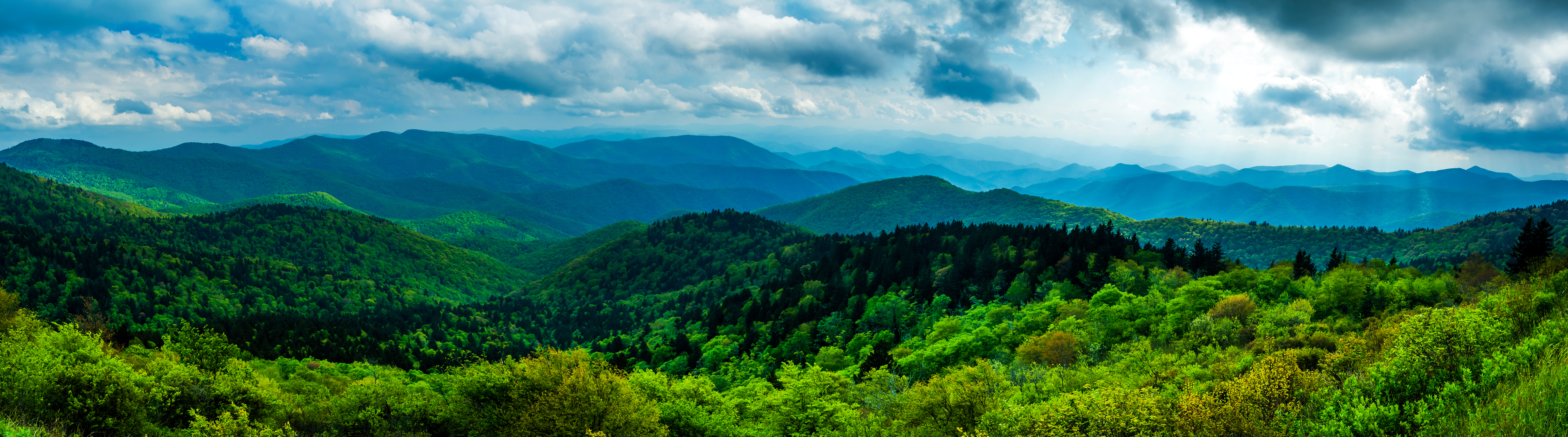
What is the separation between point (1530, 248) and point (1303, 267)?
32.5 m

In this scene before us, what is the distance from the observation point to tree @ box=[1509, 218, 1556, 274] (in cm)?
6769

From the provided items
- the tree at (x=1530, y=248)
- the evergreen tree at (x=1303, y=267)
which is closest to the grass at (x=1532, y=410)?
the tree at (x=1530, y=248)

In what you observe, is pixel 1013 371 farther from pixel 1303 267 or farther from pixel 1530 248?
pixel 1303 267

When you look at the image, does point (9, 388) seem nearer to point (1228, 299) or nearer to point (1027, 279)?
point (1228, 299)

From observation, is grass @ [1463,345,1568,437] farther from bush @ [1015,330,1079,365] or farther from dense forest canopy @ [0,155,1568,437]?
bush @ [1015,330,1079,365]

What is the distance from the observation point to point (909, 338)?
10112 cm

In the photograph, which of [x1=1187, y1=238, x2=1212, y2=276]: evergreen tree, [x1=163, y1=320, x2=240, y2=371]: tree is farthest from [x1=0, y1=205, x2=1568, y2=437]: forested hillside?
[x1=1187, y1=238, x2=1212, y2=276]: evergreen tree

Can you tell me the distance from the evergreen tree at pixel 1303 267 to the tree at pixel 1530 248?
22.9 m

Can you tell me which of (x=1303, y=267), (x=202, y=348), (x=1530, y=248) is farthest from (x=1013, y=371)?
(x=202, y=348)

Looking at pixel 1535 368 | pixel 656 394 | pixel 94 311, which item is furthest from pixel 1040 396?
pixel 94 311

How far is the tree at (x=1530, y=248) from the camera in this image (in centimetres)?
6769

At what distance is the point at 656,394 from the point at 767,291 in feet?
347

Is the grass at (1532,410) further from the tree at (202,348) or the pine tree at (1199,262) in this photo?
the pine tree at (1199,262)

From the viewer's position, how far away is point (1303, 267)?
101875 millimetres
